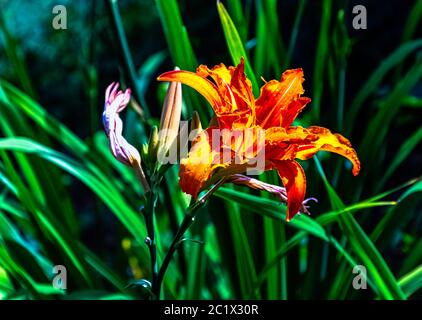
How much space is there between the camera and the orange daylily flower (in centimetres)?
58

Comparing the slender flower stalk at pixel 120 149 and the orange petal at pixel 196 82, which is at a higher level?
the orange petal at pixel 196 82

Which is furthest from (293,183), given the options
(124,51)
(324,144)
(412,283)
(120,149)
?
(124,51)

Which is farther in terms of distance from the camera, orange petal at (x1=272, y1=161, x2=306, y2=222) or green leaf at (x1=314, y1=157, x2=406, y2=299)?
green leaf at (x1=314, y1=157, x2=406, y2=299)

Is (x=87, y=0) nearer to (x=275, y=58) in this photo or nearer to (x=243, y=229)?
(x=275, y=58)

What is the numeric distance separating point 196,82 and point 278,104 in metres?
0.08

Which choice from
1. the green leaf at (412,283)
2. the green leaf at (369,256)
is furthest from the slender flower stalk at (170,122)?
the green leaf at (412,283)

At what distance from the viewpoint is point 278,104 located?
2.12 ft

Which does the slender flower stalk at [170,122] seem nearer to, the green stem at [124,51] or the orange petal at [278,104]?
the orange petal at [278,104]

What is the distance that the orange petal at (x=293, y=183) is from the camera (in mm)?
614

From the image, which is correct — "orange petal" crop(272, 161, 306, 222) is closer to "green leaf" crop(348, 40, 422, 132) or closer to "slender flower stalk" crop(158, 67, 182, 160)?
"slender flower stalk" crop(158, 67, 182, 160)

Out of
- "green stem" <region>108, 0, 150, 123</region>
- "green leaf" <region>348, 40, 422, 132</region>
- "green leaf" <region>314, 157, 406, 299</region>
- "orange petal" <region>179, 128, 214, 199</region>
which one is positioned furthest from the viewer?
"green leaf" <region>348, 40, 422, 132</region>

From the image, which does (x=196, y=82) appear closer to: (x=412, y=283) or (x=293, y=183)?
(x=293, y=183)

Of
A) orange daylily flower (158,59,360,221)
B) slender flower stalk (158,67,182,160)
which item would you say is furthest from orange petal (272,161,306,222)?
slender flower stalk (158,67,182,160)

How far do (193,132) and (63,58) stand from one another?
69.2 inches
